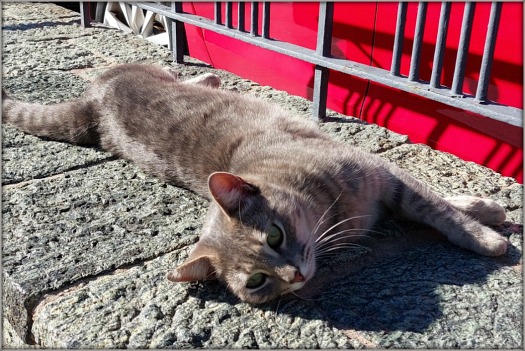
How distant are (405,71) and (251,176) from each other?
1293 mm

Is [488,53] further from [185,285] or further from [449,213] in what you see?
[185,285]

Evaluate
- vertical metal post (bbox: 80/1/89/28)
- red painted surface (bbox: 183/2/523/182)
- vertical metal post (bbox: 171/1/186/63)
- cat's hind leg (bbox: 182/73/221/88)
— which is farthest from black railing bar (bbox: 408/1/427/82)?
vertical metal post (bbox: 80/1/89/28)

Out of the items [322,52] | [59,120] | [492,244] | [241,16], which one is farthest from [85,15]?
[492,244]

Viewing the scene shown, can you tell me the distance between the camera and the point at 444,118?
3.12 m

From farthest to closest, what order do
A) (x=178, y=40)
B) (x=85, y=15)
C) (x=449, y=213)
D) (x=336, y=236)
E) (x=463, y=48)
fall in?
(x=85, y=15) < (x=178, y=40) < (x=463, y=48) < (x=336, y=236) < (x=449, y=213)

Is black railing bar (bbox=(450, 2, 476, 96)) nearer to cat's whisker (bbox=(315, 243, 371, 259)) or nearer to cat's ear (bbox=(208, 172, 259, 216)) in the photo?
cat's whisker (bbox=(315, 243, 371, 259))

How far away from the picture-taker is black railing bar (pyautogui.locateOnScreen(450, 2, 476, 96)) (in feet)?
8.68

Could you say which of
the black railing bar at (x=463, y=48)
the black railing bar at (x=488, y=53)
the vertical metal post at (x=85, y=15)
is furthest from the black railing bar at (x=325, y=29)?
the vertical metal post at (x=85, y=15)

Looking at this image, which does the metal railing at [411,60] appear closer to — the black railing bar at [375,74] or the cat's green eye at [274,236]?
the black railing bar at [375,74]

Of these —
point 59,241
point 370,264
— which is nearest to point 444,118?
point 370,264

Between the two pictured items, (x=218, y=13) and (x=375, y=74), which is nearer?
(x=375, y=74)

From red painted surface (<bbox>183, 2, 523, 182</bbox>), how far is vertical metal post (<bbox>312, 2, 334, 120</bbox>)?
0.57 feet

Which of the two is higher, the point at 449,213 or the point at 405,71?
the point at 405,71

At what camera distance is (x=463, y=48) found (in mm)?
2699
